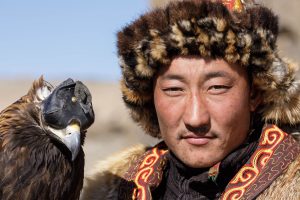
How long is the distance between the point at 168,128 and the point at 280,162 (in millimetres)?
572

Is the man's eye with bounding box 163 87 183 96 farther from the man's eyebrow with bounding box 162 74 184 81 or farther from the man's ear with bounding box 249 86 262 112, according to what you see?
the man's ear with bounding box 249 86 262 112

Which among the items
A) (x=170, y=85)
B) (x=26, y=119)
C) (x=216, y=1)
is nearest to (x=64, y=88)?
(x=26, y=119)

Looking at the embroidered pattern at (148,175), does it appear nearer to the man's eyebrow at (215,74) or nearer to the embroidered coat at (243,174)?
the embroidered coat at (243,174)

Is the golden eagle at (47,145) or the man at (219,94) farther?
the man at (219,94)

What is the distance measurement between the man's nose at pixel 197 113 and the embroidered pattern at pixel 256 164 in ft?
0.94

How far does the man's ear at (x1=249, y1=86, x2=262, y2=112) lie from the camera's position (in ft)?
10.9

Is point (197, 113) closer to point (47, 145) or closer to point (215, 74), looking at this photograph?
point (215, 74)

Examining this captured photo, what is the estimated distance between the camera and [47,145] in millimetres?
→ 2791

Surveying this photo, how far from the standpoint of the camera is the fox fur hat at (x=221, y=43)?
3.14 metres

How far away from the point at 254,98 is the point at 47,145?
43.9 inches

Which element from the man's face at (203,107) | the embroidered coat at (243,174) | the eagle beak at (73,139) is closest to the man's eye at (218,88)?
the man's face at (203,107)

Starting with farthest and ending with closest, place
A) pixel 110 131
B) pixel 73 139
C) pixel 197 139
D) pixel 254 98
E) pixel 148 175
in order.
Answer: pixel 110 131 → pixel 148 175 → pixel 254 98 → pixel 197 139 → pixel 73 139

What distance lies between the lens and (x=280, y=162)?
3119mm

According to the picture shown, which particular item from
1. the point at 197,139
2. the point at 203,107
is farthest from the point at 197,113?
the point at 197,139
